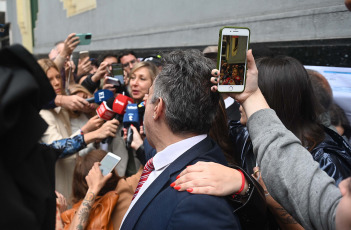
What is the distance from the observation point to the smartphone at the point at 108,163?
2104mm

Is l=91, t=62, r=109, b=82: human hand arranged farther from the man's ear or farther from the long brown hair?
the man's ear

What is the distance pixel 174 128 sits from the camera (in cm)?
140

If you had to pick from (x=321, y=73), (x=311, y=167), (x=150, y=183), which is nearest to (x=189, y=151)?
(x=150, y=183)

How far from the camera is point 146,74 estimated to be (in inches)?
121

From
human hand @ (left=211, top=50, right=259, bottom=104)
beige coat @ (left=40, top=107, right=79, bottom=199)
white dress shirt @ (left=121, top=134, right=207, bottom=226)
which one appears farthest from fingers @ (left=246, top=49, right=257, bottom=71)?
beige coat @ (left=40, top=107, right=79, bottom=199)

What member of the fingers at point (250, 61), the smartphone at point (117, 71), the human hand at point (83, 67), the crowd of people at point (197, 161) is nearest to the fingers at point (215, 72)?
the crowd of people at point (197, 161)

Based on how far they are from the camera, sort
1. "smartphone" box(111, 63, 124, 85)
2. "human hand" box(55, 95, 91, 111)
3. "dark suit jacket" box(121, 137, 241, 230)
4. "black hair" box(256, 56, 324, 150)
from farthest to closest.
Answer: "smartphone" box(111, 63, 124, 85) → "human hand" box(55, 95, 91, 111) → "black hair" box(256, 56, 324, 150) → "dark suit jacket" box(121, 137, 241, 230)

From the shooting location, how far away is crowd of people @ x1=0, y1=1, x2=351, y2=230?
0.77 metres

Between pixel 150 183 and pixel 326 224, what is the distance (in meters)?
0.67

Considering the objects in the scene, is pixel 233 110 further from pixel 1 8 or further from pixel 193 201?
pixel 1 8

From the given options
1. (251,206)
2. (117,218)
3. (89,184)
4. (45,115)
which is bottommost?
(117,218)

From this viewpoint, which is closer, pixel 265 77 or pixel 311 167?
pixel 311 167

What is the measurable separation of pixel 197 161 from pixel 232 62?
0.41 m

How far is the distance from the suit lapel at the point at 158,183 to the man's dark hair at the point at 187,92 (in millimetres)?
106
